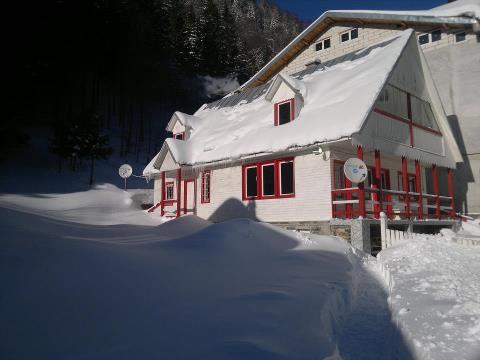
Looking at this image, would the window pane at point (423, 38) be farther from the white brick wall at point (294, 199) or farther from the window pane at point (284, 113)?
the white brick wall at point (294, 199)

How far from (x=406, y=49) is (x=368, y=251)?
A: 931 centimetres

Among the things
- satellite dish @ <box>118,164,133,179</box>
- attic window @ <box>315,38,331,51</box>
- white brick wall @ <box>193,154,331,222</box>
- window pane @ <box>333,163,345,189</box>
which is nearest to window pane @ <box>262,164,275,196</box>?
white brick wall @ <box>193,154,331,222</box>

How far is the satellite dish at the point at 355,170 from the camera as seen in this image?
10.7 metres

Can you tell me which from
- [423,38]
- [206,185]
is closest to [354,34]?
[423,38]

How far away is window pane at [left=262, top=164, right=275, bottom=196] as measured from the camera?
14.3 meters

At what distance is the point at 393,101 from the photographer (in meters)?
13.8

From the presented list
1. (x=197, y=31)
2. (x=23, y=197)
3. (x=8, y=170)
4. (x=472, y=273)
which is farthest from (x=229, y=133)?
(x=197, y=31)

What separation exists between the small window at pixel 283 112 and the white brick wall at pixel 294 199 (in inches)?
96.7

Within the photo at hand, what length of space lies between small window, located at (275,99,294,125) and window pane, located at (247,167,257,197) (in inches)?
95.8

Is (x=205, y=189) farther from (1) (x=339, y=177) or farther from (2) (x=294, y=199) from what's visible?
(1) (x=339, y=177)

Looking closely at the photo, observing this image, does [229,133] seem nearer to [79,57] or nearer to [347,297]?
[347,297]

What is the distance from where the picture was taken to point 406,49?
1431 cm

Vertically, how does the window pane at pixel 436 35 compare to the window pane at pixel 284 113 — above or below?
above

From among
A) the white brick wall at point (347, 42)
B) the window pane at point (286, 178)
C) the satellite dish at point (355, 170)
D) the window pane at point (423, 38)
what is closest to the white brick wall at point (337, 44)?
the white brick wall at point (347, 42)
